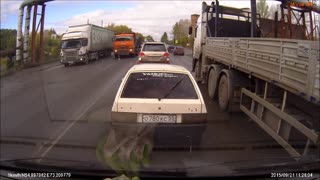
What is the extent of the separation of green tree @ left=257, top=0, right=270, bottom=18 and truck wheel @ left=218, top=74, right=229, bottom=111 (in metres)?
5.83

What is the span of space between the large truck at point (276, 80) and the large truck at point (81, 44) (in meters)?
17.3

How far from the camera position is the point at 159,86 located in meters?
6.67

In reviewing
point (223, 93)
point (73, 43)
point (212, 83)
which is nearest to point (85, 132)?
point (223, 93)

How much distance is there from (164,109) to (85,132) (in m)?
2.14

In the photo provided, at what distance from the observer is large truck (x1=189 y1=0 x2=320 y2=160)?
17.9ft

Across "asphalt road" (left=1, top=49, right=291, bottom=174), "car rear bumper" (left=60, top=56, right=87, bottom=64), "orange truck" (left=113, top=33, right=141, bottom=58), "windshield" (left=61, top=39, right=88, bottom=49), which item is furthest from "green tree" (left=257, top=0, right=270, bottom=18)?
"orange truck" (left=113, top=33, right=141, bottom=58)

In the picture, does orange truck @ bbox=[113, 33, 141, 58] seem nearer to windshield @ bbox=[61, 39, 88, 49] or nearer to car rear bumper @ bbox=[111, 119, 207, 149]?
windshield @ bbox=[61, 39, 88, 49]

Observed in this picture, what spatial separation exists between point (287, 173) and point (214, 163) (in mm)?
684

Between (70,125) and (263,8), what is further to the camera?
(263,8)

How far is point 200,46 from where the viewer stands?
16.8 meters

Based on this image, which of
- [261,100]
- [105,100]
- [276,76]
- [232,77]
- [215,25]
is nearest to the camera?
[276,76]

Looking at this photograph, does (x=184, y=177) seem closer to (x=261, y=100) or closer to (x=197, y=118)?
(x=197, y=118)

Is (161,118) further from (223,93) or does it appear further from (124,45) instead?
(124,45)

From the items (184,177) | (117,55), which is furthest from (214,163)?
(117,55)
